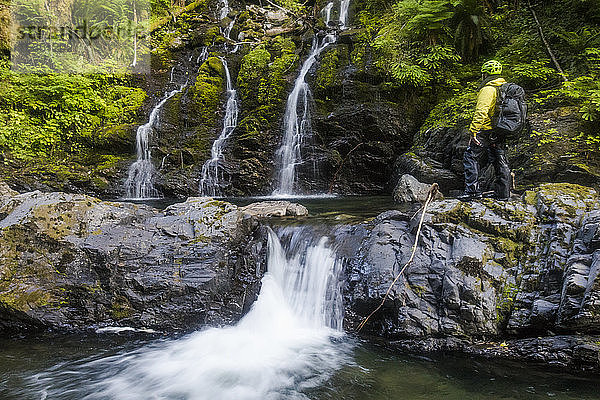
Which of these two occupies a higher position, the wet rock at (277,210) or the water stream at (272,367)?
the wet rock at (277,210)

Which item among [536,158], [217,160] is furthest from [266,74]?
[536,158]

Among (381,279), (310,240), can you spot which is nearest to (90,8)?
(310,240)

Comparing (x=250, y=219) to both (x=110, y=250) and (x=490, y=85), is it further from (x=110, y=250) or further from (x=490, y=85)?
(x=490, y=85)

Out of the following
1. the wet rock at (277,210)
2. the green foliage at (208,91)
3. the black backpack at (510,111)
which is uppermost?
the green foliage at (208,91)

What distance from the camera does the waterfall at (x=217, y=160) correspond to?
1264 cm

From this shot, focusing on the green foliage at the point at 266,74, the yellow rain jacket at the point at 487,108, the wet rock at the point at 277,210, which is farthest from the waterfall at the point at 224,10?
the yellow rain jacket at the point at 487,108

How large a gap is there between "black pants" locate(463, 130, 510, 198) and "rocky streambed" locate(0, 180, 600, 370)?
55cm

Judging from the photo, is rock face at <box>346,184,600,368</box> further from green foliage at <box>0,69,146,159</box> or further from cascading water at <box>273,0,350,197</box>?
green foliage at <box>0,69,146,159</box>

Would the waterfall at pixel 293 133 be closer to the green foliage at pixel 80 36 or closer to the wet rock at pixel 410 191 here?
the wet rock at pixel 410 191

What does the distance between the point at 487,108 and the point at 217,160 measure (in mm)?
9596

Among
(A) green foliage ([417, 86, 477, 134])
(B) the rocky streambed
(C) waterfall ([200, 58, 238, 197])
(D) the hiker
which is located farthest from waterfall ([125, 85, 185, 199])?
(D) the hiker

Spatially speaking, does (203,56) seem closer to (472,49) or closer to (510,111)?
(472,49)

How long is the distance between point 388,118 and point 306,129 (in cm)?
294

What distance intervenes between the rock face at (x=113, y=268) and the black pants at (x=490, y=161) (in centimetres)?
379
